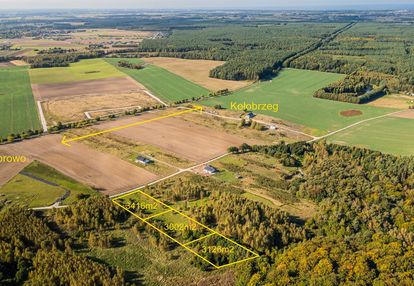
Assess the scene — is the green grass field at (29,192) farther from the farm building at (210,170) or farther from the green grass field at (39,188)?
the farm building at (210,170)

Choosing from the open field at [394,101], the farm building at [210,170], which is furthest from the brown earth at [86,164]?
the open field at [394,101]

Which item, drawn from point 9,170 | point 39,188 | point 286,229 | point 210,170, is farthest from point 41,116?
point 286,229

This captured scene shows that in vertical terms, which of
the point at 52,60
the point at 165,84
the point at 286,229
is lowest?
the point at 286,229

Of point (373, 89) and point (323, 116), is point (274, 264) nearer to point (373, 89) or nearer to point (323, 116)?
point (323, 116)

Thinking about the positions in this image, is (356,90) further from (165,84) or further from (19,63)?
(19,63)

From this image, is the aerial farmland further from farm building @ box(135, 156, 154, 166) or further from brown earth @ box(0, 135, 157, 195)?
farm building @ box(135, 156, 154, 166)

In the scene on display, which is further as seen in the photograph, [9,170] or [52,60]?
[52,60]

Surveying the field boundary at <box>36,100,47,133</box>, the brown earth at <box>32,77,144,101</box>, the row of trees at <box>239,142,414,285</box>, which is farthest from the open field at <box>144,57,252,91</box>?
the row of trees at <box>239,142,414,285</box>
